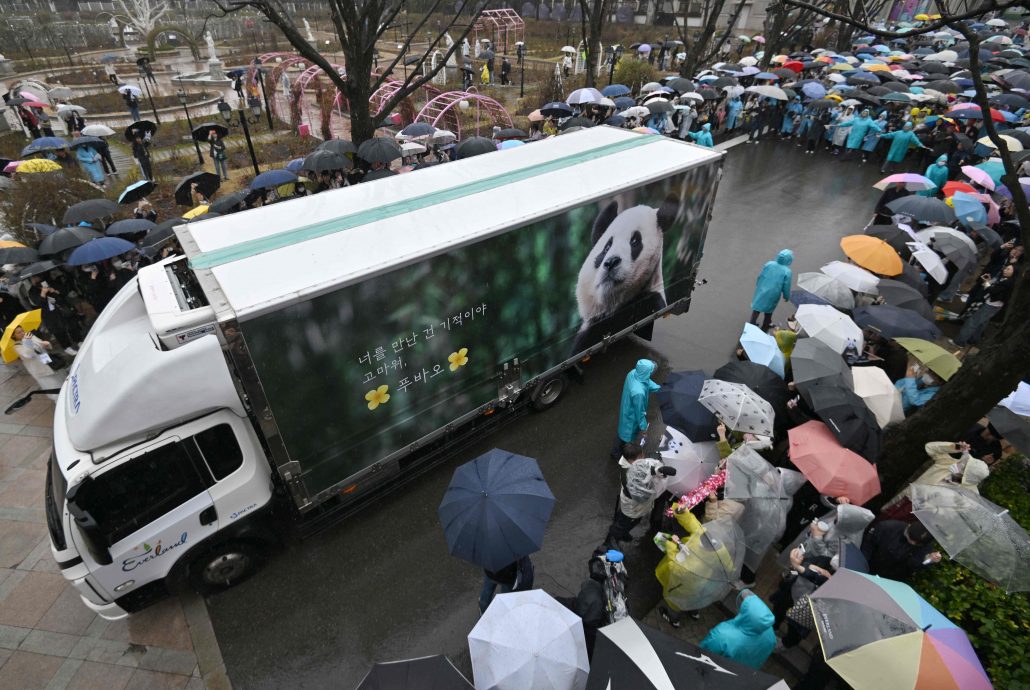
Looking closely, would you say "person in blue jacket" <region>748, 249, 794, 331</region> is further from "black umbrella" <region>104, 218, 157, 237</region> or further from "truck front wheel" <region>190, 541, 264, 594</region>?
→ "black umbrella" <region>104, 218, 157, 237</region>

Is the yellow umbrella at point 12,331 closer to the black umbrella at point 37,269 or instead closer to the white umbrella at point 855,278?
the black umbrella at point 37,269

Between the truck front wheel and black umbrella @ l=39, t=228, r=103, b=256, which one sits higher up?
black umbrella @ l=39, t=228, r=103, b=256

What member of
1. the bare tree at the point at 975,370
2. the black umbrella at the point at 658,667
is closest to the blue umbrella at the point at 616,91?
the bare tree at the point at 975,370

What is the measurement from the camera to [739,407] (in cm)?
618

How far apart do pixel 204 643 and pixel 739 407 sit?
21.5 ft

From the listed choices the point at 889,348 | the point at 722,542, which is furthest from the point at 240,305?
the point at 889,348

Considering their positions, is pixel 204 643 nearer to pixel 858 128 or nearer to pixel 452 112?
pixel 452 112

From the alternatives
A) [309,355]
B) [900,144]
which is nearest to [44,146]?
[309,355]

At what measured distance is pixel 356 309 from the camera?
5.39m

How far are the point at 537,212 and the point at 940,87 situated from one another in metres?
25.9

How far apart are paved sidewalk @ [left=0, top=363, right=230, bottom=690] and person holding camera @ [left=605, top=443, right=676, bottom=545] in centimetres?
459

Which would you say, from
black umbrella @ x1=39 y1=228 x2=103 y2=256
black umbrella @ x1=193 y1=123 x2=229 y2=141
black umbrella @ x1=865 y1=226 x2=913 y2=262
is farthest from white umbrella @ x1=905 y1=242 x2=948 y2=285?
black umbrella @ x1=193 y1=123 x2=229 y2=141

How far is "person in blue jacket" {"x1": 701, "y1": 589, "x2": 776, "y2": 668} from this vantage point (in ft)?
14.4

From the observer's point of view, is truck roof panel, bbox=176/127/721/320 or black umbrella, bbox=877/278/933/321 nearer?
truck roof panel, bbox=176/127/721/320
